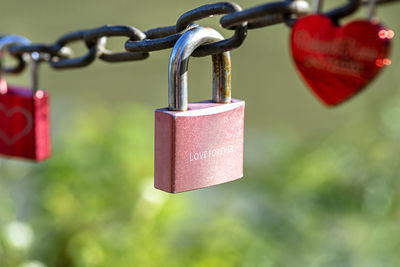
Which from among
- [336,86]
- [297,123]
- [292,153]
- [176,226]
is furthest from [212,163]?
[297,123]

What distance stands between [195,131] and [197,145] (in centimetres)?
3

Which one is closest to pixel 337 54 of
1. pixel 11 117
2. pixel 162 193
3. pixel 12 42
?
pixel 12 42

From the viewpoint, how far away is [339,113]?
4102mm

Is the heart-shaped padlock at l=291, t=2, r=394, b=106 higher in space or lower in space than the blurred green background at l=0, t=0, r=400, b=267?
higher

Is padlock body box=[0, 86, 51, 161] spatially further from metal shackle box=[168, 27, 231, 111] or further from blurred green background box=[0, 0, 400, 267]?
blurred green background box=[0, 0, 400, 267]

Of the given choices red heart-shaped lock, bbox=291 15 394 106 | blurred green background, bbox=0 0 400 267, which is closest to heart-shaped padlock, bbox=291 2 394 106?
red heart-shaped lock, bbox=291 15 394 106

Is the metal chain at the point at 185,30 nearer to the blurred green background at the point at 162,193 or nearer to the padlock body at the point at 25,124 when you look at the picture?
the padlock body at the point at 25,124

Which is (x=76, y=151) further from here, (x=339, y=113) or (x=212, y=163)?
(x=339, y=113)

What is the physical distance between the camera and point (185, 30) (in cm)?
78

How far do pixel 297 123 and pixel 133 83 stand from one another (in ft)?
4.34

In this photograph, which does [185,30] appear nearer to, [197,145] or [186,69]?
[186,69]

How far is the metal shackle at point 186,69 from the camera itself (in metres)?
0.74

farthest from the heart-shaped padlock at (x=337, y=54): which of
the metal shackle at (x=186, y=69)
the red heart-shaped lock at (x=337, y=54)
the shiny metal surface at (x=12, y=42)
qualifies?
the shiny metal surface at (x=12, y=42)

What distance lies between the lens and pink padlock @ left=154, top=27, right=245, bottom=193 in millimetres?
784
